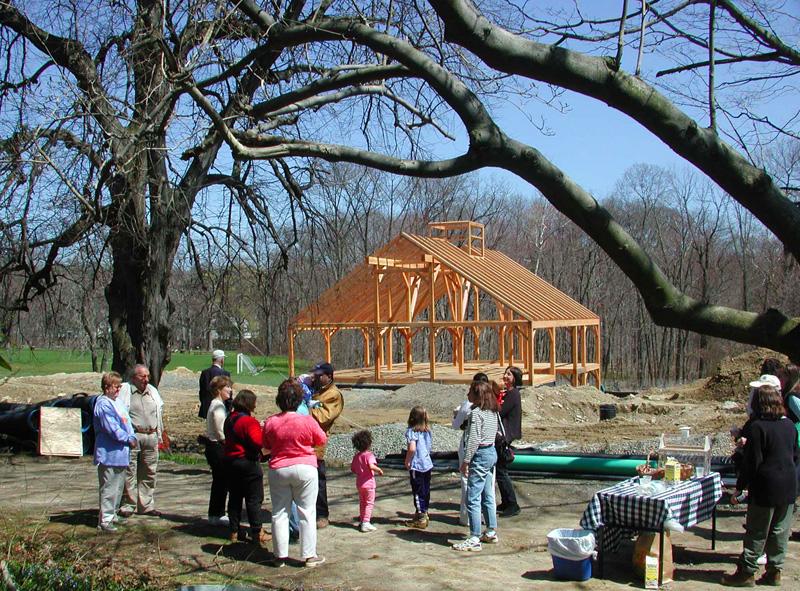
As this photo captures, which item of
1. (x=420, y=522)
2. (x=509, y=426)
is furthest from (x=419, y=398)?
(x=420, y=522)

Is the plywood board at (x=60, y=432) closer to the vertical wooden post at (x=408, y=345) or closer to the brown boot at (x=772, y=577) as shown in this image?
the brown boot at (x=772, y=577)

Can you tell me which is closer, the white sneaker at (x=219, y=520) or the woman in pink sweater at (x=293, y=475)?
the woman in pink sweater at (x=293, y=475)

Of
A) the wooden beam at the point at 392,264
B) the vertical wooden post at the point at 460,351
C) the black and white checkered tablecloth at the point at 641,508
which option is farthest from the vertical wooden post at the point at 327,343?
the black and white checkered tablecloth at the point at 641,508

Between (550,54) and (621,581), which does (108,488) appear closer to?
(621,581)

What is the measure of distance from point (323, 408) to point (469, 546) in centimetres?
185

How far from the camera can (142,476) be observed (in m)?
8.68

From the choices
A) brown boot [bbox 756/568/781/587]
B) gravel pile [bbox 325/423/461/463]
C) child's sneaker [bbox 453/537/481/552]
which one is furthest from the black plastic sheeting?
brown boot [bbox 756/568/781/587]

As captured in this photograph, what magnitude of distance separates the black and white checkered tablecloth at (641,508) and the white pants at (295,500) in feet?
7.06

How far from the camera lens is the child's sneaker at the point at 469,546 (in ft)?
24.4

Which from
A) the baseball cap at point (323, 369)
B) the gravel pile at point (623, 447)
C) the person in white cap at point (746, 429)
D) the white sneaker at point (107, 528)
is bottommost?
the white sneaker at point (107, 528)

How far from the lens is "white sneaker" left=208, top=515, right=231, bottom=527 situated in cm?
811

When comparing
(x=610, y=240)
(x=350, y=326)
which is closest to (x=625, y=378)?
(x=350, y=326)

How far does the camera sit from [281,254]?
455 inches

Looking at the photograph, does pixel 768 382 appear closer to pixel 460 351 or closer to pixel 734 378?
pixel 734 378
